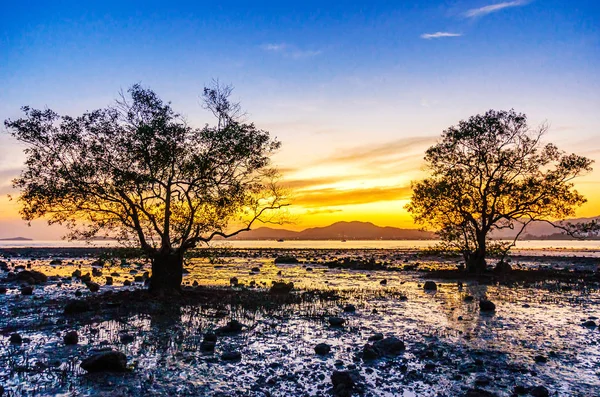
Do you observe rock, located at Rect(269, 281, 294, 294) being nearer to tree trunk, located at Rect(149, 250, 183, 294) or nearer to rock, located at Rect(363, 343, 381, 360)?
tree trunk, located at Rect(149, 250, 183, 294)

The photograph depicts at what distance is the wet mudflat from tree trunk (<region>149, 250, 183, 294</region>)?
120 centimetres

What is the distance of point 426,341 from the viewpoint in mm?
16469

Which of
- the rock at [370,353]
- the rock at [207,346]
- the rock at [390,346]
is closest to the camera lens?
the rock at [370,353]

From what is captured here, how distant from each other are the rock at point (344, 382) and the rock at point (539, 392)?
15.2 ft

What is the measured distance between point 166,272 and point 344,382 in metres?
19.1

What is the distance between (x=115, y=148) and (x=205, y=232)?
787cm

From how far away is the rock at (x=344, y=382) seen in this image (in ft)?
35.7

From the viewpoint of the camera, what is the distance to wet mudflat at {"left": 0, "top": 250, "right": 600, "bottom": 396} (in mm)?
11539

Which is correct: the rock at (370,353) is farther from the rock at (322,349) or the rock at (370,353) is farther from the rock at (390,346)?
the rock at (322,349)

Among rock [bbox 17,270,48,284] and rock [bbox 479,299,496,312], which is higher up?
rock [bbox 479,299,496,312]

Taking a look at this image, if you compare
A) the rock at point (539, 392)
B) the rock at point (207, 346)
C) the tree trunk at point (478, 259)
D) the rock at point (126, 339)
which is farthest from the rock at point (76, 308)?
the tree trunk at point (478, 259)

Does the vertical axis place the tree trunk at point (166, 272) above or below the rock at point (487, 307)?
above

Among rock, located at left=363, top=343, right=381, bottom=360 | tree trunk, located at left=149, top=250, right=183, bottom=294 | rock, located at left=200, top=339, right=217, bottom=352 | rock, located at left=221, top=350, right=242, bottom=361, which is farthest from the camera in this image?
tree trunk, located at left=149, top=250, right=183, bottom=294

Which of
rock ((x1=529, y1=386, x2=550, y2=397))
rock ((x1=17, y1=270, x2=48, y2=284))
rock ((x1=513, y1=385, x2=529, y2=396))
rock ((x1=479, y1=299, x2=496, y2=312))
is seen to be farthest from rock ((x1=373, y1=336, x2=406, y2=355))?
rock ((x1=17, y1=270, x2=48, y2=284))
